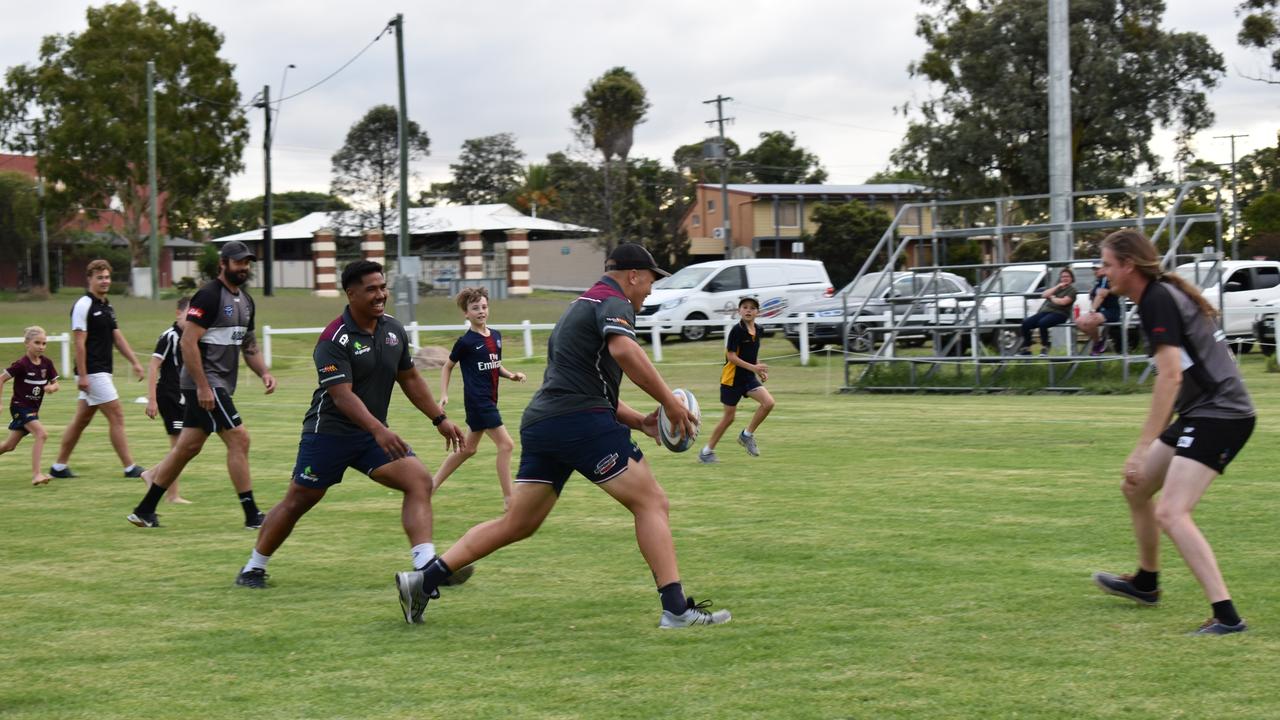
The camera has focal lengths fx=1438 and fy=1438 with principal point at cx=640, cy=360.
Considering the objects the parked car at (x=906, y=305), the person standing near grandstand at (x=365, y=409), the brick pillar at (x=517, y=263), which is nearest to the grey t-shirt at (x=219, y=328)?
the person standing near grandstand at (x=365, y=409)

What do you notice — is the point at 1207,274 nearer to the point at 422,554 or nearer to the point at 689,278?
the point at 689,278

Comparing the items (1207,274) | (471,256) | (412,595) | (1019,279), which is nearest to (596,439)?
(412,595)

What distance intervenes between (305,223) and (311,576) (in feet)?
238

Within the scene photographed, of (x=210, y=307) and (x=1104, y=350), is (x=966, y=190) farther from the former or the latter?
(x=210, y=307)

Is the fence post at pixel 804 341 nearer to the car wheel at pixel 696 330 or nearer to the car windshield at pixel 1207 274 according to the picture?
the car wheel at pixel 696 330

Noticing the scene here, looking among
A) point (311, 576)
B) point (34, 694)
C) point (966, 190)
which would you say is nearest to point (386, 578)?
point (311, 576)

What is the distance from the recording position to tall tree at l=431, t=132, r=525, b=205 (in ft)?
325

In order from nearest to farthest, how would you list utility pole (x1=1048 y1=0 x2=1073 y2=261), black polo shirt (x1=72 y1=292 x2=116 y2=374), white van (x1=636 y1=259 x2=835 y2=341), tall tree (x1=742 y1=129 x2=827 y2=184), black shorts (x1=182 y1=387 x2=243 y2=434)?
black shorts (x1=182 y1=387 x2=243 y2=434)
black polo shirt (x1=72 y1=292 x2=116 y2=374)
utility pole (x1=1048 y1=0 x2=1073 y2=261)
white van (x1=636 y1=259 x2=835 y2=341)
tall tree (x1=742 y1=129 x2=827 y2=184)

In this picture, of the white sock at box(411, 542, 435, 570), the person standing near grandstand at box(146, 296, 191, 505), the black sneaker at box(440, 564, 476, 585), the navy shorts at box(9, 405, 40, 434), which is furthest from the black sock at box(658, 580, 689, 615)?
the navy shorts at box(9, 405, 40, 434)

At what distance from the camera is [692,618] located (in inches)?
260

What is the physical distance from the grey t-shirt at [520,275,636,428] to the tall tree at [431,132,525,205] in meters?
92.6

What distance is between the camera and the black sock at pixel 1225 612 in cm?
616

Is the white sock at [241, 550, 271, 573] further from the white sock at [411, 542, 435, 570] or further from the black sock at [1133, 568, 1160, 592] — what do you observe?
the black sock at [1133, 568, 1160, 592]

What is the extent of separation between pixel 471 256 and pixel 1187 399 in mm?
53271
